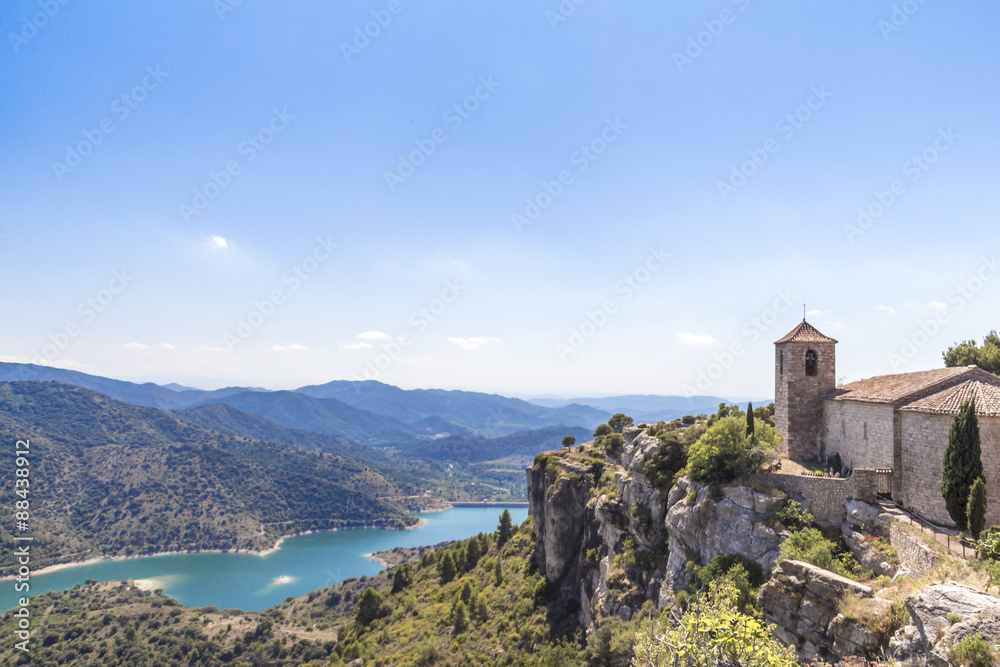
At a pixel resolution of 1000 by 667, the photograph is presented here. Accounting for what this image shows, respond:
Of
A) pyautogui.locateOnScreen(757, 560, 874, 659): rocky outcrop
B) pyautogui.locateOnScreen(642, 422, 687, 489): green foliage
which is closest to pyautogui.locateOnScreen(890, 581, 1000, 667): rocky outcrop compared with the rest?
pyautogui.locateOnScreen(757, 560, 874, 659): rocky outcrop

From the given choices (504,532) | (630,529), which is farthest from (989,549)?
(504,532)

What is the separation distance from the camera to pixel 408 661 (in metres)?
46.7

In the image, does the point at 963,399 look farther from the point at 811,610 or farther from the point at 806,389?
the point at 811,610

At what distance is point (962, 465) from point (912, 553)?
4.37 metres

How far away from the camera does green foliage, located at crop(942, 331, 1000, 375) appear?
38938 mm

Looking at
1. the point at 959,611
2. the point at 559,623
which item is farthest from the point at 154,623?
the point at 959,611

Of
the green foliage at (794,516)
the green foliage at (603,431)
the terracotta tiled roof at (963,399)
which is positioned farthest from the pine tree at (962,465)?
the green foliage at (603,431)

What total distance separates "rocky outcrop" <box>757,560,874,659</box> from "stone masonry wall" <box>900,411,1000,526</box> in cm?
837

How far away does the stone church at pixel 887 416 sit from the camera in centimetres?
2214

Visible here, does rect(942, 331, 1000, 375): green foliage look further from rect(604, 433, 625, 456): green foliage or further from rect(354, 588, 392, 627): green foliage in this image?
rect(354, 588, 392, 627): green foliage

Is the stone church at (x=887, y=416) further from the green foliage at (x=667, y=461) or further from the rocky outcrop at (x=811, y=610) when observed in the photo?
the rocky outcrop at (x=811, y=610)

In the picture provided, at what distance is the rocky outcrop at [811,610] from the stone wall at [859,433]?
10.6 metres

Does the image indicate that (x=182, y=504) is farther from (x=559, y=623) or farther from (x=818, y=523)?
(x=818, y=523)

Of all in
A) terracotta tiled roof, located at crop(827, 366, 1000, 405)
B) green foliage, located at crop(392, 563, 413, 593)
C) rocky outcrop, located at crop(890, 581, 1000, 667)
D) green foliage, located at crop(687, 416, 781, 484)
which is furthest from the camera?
green foliage, located at crop(392, 563, 413, 593)
